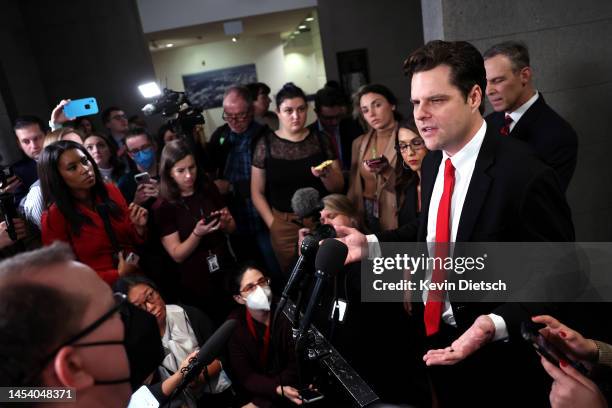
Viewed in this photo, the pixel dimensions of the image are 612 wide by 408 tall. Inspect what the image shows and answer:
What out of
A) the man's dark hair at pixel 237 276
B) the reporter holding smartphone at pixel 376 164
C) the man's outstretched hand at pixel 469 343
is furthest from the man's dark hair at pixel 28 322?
the reporter holding smartphone at pixel 376 164

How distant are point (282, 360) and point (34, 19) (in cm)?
633

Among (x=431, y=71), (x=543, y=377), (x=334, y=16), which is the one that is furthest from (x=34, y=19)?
(x=543, y=377)

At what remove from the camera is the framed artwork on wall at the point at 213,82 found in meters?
12.2

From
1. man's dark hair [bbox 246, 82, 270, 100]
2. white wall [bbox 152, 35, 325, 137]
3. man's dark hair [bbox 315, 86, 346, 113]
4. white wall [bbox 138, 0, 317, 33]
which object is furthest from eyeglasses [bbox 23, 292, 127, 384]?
white wall [bbox 152, 35, 325, 137]

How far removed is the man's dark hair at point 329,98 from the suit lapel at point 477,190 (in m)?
2.61

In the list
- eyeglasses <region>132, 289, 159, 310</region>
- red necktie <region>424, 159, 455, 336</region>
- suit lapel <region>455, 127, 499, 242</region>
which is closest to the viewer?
suit lapel <region>455, 127, 499, 242</region>

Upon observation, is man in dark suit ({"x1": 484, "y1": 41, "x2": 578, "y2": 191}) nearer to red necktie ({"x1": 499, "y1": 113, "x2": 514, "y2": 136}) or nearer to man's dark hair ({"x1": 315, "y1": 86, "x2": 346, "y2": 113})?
red necktie ({"x1": 499, "y1": 113, "x2": 514, "y2": 136})

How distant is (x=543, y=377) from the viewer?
170 centimetres

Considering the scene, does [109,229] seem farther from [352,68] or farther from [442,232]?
[352,68]

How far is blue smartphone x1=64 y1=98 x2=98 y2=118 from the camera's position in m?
3.01

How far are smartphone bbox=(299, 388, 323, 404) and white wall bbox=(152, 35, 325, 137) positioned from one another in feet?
36.4

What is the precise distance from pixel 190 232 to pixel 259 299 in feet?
2.30

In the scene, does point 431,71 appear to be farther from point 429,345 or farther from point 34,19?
point 34,19

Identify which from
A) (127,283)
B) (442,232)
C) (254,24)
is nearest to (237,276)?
(127,283)
